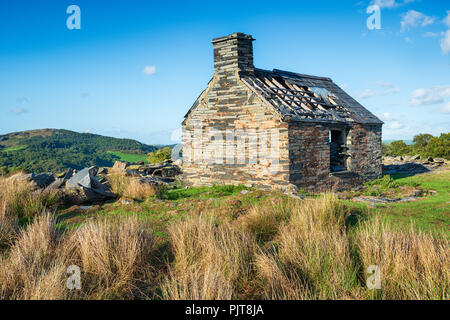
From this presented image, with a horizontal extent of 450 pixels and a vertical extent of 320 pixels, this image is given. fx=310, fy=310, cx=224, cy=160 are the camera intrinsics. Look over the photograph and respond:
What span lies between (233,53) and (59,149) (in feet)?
155

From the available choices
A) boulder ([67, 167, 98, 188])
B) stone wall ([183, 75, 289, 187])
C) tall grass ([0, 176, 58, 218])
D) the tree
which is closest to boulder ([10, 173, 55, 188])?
tall grass ([0, 176, 58, 218])

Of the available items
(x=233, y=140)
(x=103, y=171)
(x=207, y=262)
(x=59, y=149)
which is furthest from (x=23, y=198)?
(x=59, y=149)

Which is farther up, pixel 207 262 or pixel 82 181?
pixel 82 181

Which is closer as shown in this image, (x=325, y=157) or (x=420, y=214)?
(x=420, y=214)

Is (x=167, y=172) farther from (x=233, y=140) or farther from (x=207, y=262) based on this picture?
(x=207, y=262)

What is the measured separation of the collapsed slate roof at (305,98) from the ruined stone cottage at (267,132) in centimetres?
4

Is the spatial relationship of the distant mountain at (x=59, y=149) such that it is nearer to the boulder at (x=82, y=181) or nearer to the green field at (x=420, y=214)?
the boulder at (x=82, y=181)

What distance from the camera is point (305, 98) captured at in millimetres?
13516

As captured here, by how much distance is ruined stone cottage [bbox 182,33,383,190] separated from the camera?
11.4 metres

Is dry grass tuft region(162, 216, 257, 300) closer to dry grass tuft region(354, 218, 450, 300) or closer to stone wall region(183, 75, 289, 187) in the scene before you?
dry grass tuft region(354, 218, 450, 300)

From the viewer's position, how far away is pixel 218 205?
28.3ft

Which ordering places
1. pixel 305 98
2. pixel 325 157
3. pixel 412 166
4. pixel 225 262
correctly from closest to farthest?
pixel 225 262 < pixel 325 157 < pixel 305 98 < pixel 412 166

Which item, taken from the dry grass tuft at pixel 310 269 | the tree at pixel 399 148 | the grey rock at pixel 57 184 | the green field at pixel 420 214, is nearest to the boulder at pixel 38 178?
the grey rock at pixel 57 184
